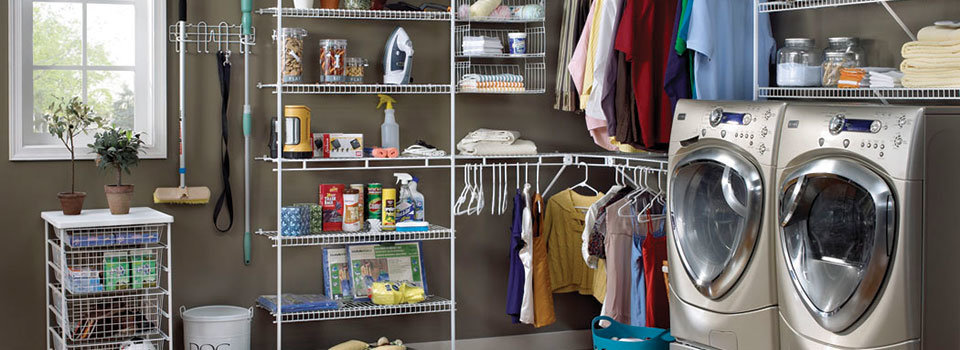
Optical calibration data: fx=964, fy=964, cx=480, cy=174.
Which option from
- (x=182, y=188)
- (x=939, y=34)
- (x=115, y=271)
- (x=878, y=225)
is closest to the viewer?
(x=878, y=225)

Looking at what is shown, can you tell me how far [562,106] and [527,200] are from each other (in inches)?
22.0

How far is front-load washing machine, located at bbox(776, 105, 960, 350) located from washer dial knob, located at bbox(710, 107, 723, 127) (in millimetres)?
Result: 325

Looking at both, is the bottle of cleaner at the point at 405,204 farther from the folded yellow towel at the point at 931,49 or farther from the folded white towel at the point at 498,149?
the folded yellow towel at the point at 931,49

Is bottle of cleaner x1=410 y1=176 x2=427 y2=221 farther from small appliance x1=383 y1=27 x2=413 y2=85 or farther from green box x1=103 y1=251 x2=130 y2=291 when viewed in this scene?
green box x1=103 y1=251 x2=130 y2=291

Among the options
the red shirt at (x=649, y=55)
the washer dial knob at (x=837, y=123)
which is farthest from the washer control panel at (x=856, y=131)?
the red shirt at (x=649, y=55)

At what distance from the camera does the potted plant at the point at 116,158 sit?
4.04 m

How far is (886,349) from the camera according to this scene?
2.62 m

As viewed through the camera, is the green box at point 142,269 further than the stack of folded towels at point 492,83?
No

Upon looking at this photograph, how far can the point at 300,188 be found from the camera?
15.2 feet

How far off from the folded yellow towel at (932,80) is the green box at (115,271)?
2976 mm

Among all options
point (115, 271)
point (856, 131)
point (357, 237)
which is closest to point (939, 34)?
point (856, 131)

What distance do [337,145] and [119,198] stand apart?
0.98m

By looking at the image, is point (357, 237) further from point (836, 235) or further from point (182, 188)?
point (836, 235)

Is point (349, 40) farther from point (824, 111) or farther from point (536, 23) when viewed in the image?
point (824, 111)
